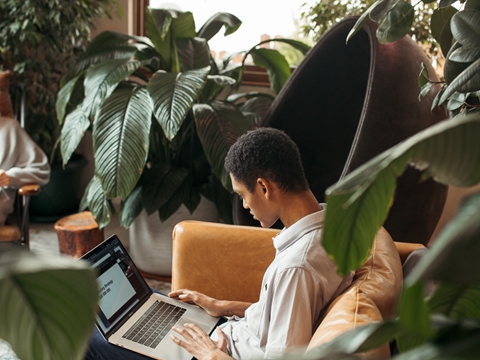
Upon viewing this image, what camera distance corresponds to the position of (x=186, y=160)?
2859 mm

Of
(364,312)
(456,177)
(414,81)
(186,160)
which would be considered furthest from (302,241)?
(186,160)

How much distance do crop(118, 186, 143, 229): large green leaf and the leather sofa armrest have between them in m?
1.03

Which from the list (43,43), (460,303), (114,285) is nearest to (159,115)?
(114,285)

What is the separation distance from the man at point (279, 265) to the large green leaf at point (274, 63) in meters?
1.75

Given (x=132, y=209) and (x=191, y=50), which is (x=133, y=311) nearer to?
(x=132, y=209)

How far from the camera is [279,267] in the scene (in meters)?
1.08

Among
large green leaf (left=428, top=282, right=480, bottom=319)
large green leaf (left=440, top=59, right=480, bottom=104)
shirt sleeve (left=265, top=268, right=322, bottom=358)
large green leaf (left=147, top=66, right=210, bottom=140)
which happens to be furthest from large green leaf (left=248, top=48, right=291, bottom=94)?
large green leaf (left=428, top=282, right=480, bottom=319)

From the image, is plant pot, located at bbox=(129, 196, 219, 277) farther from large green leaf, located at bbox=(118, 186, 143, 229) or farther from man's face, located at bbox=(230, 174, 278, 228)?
man's face, located at bbox=(230, 174, 278, 228)

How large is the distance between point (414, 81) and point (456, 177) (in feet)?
6.04

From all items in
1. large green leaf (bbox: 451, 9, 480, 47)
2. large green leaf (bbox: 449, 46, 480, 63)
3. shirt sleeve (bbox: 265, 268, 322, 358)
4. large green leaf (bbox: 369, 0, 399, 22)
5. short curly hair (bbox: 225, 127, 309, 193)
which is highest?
large green leaf (bbox: 369, 0, 399, 22)

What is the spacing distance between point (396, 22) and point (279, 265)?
544mm

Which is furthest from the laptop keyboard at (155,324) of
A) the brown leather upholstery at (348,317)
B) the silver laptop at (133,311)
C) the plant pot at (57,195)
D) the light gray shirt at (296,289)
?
the plant pot at (57,195)

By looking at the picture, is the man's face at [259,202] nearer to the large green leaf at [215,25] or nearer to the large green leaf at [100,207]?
the large green leaf at [100,207]

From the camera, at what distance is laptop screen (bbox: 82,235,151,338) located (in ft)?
4.56
